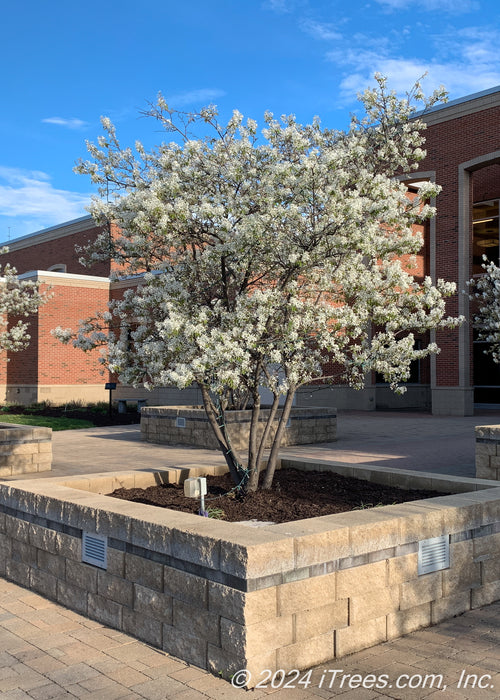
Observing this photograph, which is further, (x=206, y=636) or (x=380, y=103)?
(x=380, y=103)

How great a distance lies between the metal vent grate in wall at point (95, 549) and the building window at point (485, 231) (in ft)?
87.7

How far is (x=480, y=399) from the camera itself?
29016 mm

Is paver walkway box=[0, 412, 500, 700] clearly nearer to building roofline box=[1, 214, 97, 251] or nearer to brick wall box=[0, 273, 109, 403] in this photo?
brick wall box=[0, 273, 109, 403]

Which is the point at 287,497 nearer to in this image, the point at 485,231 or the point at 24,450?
the point at 24,450

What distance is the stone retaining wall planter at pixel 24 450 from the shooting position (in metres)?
11.8

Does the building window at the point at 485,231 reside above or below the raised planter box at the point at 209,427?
above

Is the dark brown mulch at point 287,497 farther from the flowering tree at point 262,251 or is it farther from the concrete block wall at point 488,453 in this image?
the concrete block wall at point 488,453

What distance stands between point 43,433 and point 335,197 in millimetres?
7979

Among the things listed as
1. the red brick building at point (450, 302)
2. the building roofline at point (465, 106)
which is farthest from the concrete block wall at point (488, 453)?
the building roofline at point (465, 106)

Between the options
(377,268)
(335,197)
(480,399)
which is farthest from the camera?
(480,399)

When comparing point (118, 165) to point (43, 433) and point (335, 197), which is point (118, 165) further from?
point (43, 433)

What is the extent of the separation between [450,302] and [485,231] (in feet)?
22.6

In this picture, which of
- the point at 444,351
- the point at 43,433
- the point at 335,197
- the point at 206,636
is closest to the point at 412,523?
the point at 206,636

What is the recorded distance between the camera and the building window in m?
29.2
